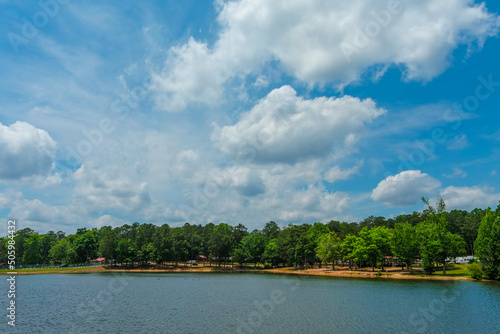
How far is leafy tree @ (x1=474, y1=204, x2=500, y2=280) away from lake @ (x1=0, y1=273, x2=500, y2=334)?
50.2 feet

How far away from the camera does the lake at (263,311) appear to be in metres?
36.1

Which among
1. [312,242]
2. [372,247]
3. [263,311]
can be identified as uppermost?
[312,242]

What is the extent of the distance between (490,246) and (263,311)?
61.5 metres

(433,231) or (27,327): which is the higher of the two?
(433,231)

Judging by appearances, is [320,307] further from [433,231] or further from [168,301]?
[433,231]

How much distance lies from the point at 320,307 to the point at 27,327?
36633mm

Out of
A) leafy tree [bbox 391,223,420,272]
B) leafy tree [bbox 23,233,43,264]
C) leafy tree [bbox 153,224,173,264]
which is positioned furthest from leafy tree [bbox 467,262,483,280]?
leafy tree [bbox 23,233,43,264]

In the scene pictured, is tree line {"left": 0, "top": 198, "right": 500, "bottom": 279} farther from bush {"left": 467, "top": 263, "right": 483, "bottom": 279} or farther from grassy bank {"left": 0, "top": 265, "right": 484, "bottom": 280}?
bush {"left": 467, "top": 263, "right": 483, "bottom": 279}

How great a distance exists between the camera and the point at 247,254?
477 feet

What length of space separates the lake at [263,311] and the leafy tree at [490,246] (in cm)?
1529

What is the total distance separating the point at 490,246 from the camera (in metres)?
76.4

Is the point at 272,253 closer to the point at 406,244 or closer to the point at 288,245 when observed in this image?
the point at 288,245

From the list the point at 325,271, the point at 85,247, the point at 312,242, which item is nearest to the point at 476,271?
the point at 325,271

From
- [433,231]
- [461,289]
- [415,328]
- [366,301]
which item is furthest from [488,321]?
[433,231]
